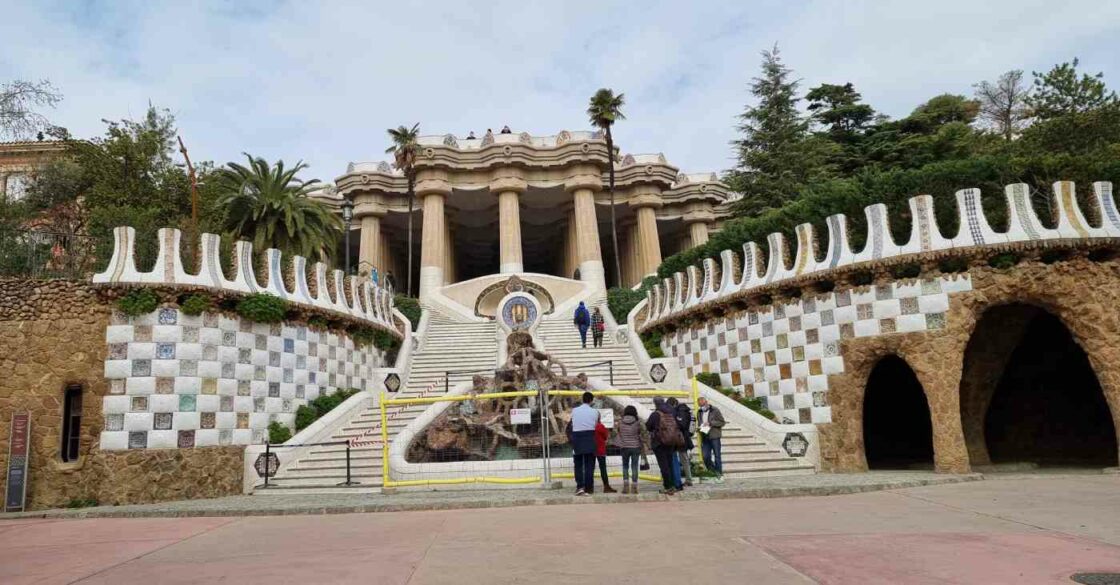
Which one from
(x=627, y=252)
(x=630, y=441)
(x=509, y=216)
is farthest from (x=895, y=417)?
(x=627, y=252)

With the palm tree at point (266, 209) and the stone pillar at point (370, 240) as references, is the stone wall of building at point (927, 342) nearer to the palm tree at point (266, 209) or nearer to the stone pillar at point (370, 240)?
the palm tree at point (266, 209)

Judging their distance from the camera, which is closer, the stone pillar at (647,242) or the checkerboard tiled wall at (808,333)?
the checkerboard tiled wall at (808,333)

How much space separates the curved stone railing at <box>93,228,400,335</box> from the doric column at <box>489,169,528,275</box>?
774 inches

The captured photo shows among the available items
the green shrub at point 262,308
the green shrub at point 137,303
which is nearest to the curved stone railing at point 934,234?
the green shrub at point 262,308

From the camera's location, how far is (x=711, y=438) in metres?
12.9

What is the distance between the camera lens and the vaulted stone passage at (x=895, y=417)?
18.9 metres

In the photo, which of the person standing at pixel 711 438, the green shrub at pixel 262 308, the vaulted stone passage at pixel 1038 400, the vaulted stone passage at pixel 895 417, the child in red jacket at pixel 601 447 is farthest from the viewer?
the vaulted stone passage at pixel 895 417

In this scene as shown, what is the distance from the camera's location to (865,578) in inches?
208

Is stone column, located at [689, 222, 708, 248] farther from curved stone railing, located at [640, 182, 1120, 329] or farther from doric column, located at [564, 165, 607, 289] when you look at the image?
curved stone railing, located at [640, 182, 1120, 329]

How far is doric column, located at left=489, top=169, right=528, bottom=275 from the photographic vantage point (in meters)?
40.5

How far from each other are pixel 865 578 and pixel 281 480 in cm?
1254

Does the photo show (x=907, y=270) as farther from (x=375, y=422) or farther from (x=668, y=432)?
(x=375, y=422)

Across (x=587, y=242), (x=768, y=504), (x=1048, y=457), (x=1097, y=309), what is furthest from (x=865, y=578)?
(x=587, y=242)

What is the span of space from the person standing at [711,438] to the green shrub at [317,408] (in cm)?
947
